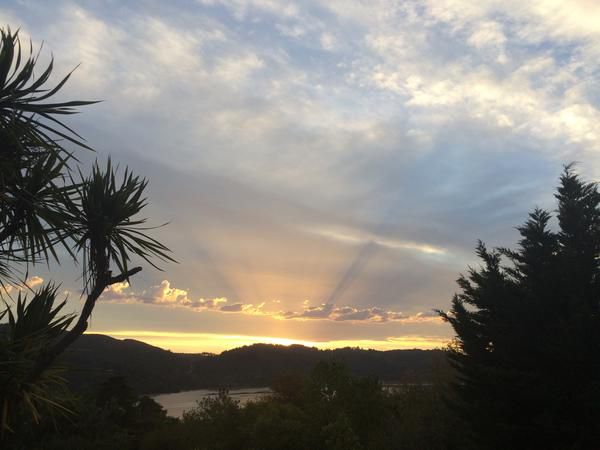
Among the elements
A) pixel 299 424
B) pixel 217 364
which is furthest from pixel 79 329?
pixel 217 364

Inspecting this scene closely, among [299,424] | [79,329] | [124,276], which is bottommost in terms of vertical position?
[299,424]

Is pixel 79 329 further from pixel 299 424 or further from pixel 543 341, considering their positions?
pixel 299 424

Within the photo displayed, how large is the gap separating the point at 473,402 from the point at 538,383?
533cm

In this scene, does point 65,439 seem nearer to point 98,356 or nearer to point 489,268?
point 489,268

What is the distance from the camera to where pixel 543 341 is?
20891 mm

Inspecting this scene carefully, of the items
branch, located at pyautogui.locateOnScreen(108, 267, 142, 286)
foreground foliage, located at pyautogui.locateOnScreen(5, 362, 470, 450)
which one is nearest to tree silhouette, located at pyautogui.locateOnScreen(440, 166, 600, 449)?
foreground foliage, located at pyautogui.locateOnScreen(5, 362, 470, 450)

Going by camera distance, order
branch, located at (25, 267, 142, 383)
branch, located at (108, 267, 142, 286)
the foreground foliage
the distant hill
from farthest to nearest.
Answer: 1. the distant hill
2. the foreground foliage
3. branch, located at (108, 267, 142, 286)
4. branch, located at (25, 267, 142, 383)

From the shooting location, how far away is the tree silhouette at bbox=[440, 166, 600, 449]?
19219 millimetres

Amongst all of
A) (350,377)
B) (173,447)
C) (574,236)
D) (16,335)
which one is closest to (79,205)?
(16,335)

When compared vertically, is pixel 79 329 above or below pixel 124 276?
below

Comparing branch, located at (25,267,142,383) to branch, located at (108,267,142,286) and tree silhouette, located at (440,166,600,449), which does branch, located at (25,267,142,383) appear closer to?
branch, located at (108,267,142,286)

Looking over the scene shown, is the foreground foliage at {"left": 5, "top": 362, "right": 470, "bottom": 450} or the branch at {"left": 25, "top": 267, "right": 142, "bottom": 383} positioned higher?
the branch at {"left": 25, "top": 267, "right": 142, "bottom": 383}

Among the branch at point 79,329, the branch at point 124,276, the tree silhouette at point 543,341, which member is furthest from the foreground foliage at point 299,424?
the branch at point 124,276

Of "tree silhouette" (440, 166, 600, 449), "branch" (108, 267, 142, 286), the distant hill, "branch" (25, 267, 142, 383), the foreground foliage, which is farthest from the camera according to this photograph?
the distant hill
